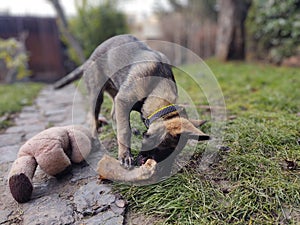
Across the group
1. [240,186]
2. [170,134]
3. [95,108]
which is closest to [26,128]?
[95,108]

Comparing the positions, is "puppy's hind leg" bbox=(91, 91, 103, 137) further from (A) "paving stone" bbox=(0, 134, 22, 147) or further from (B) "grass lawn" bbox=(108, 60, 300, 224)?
(A) "paving stone" bbox=(0, 134, 22, 147)

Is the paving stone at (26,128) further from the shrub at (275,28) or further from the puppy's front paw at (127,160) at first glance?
the shrub at (275,28)

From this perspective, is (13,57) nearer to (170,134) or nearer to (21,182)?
(21,182)

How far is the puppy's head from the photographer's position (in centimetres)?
176

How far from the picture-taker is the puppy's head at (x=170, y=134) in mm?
1763

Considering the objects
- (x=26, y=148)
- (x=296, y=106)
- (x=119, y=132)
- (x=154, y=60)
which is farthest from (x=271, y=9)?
(x=26, y=148)

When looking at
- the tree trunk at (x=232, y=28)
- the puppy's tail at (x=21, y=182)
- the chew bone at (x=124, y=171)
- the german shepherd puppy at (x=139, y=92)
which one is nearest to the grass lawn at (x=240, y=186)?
the chew bone at (x=124, y=171)

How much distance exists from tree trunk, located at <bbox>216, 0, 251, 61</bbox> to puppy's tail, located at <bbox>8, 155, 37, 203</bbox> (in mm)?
7801

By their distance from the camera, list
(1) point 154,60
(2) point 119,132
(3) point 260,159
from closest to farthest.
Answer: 1. (3) point 260,159
2. (2) point 119,132
3. (1) point 154,60

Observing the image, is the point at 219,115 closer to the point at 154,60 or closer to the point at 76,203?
the point at 154,60

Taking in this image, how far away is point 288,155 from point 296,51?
6041 mm

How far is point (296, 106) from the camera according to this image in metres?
3.40

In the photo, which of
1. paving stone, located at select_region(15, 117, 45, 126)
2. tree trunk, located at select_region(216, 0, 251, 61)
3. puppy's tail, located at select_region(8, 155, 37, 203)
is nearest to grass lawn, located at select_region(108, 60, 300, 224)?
puppy's tail, located at select_region(8, 155, 37, 203)

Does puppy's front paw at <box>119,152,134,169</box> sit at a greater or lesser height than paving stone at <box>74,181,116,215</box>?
greater
